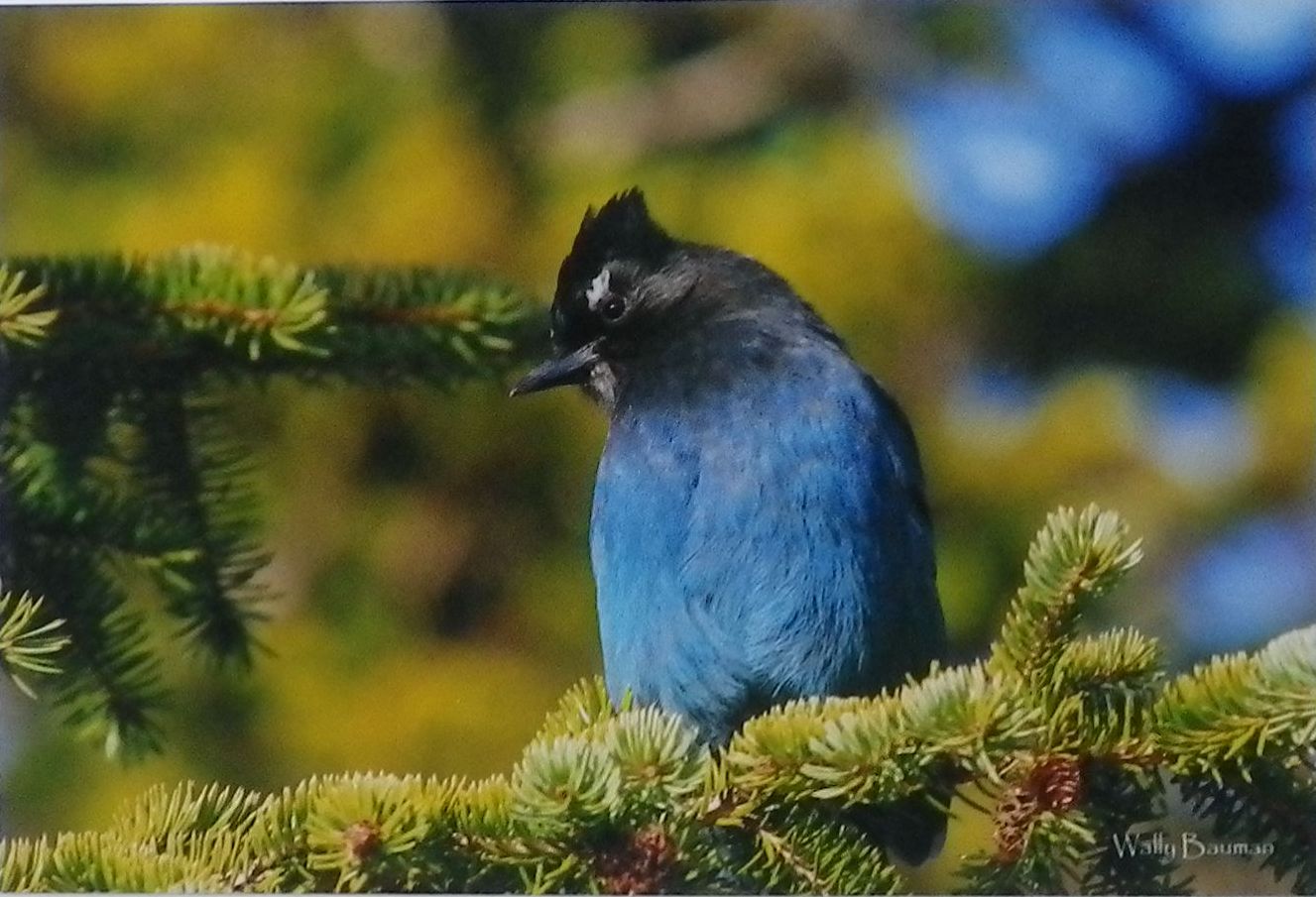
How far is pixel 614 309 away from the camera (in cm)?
301

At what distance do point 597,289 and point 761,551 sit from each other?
0.58m

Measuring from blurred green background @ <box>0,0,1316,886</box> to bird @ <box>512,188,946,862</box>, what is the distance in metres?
0.37

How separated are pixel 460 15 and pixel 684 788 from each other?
176 centimetres

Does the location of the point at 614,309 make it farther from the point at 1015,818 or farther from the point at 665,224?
the point at 1015,818

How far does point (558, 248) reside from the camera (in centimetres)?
345

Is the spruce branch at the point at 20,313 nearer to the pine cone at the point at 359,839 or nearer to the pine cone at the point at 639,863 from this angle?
the pine cone at the point at 359,839

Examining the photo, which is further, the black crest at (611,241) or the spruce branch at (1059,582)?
the black crest at (611,241)

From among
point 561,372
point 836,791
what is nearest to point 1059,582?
point 836,791

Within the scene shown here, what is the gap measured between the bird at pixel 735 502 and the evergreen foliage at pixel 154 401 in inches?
10.8

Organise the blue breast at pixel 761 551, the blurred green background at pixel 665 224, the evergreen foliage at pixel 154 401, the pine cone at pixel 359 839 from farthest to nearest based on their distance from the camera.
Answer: the blurred green background at pixel 665 224 < the blue breast at pixel 761 551 < the evergreen foliage at pixel 154 401 < the pine cone at pixel 359 839
